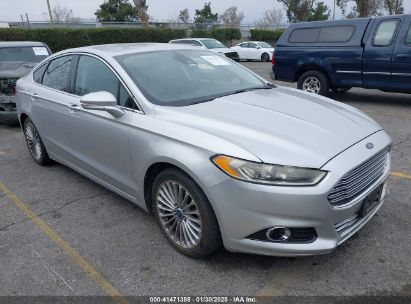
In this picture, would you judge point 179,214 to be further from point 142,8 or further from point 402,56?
point 142,8

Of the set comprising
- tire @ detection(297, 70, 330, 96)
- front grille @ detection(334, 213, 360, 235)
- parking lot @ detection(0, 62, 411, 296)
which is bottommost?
parking lot @ detection(0, 62, 411, 296)

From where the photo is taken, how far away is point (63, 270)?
10.3ft

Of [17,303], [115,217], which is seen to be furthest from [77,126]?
[17,303]

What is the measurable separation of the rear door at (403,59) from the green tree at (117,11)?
4225 cm

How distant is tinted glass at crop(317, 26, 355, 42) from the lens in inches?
344

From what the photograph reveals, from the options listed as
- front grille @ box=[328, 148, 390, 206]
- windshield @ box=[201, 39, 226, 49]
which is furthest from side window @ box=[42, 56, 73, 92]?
windshield @ box=[201, 39, 226, 49]

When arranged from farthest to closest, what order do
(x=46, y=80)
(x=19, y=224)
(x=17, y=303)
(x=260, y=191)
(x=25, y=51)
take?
(x=25, y=51) → (x=46, y=80) → (x=19, y=224) → (x=17, y=303) → (x=260, y=191)

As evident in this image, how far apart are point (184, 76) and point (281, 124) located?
123 centimetres

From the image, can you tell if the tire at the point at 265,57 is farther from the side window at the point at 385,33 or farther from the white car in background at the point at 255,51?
the side window at the point at 385,33

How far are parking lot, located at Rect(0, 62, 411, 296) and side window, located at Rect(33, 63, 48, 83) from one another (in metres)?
1.64

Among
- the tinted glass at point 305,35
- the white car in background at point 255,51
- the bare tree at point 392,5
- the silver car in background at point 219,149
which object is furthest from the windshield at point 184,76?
the bare tree at point 392,5

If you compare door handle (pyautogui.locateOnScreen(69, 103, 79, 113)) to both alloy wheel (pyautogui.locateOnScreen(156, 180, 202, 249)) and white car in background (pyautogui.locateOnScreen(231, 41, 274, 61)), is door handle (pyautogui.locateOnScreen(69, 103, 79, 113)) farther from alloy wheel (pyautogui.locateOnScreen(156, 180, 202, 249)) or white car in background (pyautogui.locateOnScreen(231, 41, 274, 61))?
white car in background (pyautogui.locateOnScreen(231, 41, 274, 61))

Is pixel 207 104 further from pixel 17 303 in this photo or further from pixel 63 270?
pixel 17 303

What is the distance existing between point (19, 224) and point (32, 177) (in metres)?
1.40
